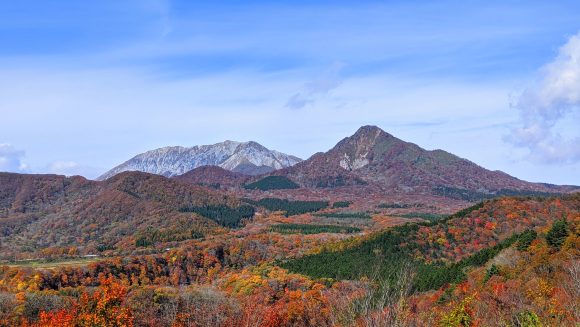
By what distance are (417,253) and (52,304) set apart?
84087 millimetres

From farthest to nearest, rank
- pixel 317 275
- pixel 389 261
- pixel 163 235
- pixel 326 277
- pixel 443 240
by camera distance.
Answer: pixel 163 235, pixel 443 240, pixel 389 261, pixel 317 275, pixel 326 277

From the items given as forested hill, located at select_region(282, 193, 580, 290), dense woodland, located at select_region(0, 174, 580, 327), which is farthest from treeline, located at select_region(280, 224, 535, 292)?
dense woodland, located at select_region(0, 174, 580, 327)

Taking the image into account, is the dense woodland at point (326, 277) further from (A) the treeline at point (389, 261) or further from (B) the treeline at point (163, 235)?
(B) the treeline at point (163, 235)

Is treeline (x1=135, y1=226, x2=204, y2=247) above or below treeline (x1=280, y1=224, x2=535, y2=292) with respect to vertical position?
above

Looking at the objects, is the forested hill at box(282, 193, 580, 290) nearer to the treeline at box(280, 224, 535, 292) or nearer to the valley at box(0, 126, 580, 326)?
the treeline at box(280, 224, 535, 292)

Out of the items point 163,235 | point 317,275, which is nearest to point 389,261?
point 317,275

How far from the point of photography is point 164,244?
16950 cm

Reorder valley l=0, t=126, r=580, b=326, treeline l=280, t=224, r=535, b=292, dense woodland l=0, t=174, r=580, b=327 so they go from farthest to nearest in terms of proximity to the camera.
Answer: treeline l=280, t=224, r=535, b=292 < valley l=0, t=126, r=580, b=326 < dense woodland l=0, t=174, r=580, b=327

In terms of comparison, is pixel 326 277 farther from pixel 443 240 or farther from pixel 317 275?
pixel 443 240

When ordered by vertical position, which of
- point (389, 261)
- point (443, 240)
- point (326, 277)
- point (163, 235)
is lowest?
point (326, 277)

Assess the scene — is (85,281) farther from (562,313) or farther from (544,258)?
(562,313)

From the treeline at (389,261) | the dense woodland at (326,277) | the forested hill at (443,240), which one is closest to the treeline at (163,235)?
the dense woodland at (326,277)

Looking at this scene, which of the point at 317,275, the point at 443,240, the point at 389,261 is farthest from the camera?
the point at 443,240

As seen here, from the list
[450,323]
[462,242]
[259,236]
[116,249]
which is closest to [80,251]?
[116,249]
